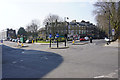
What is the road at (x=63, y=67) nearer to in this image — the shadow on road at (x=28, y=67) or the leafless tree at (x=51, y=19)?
A: the shadow on road at (x=28, y=67)

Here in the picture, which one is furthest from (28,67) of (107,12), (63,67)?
(107,12)

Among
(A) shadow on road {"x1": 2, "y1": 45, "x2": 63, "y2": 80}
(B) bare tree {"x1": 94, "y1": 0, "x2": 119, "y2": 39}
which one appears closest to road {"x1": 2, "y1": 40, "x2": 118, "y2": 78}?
(A) shadow on road {"x1": 2, "y1": 45, "x2": 63, "y2": 80}

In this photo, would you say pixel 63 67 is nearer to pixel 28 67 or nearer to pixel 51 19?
pixel 28 67

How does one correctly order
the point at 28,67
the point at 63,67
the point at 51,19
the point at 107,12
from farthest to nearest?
the point at 51,19
the point at 107,12
the point at 28,67
the point at 63,67

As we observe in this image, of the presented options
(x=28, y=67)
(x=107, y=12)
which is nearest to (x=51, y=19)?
(x=107, y=12)

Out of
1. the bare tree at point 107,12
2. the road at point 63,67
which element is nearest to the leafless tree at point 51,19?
the bare tree at point 107,12

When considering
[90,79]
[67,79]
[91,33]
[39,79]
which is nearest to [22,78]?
[39,79]

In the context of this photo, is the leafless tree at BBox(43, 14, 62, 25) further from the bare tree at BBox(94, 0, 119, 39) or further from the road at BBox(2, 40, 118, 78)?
the road at BBox(2, 40, 118, 78)

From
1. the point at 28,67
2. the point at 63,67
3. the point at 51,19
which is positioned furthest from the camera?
the point at 51,19

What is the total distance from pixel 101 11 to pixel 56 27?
2232 centimetres

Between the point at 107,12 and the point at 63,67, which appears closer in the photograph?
the point at 63,67

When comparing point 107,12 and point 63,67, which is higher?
point 107,12

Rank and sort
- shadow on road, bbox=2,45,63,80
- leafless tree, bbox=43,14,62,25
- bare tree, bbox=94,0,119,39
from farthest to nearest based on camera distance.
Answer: leafless tree, bbox=43,14,62,25 < bare tree, bbox=94,0,119,39 < shadow on road, bbox=2,45,63,80

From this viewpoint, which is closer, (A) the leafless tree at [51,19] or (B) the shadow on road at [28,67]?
(B) the shadow on road at [28,67]
